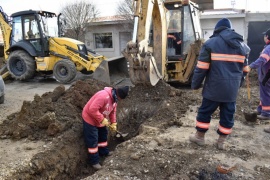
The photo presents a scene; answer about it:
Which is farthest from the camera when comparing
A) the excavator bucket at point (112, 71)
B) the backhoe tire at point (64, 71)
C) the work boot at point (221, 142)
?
the backhoe tire at point (64, 71)

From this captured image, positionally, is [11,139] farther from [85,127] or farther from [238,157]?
[238,157]

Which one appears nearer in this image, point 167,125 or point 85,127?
point 85,127

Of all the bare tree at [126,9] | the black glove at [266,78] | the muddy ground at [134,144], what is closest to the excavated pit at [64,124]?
the muddy ground at [134,144]

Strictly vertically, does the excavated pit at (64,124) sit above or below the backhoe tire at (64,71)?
below

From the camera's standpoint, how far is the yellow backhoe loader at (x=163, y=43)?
5.47 metres

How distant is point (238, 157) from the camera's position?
376cm

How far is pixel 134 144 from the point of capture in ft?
13.4

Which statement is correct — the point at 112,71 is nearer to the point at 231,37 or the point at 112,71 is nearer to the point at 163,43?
the point at 163,43

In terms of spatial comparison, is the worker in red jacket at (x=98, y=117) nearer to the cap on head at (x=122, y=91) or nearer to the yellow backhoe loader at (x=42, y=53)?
the cap on head at (x=122, y=91)

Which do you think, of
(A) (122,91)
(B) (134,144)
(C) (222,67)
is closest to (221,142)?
(C) (222,67)

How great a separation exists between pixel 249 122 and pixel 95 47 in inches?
704

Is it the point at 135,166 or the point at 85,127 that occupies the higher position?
the point at 85,127

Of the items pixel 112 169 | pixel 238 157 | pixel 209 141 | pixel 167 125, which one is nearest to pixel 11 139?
pixel 112 169

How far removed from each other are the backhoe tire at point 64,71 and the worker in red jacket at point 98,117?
5.33 m
